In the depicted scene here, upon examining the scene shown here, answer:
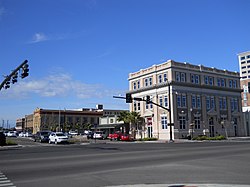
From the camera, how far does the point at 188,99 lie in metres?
58.8

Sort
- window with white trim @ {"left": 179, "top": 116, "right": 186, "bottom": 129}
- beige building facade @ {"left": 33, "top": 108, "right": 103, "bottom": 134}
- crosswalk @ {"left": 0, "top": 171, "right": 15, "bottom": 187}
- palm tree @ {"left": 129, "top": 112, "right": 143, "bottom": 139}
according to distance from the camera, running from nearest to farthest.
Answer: crosswalk @ {"left": 0, "top": 171, "right": 15, "bottom": 187}
window with white trim @ {"left": 179, "top": 116, "right": 186, "bottom": 129}
palm tree @ {"left": 129, "top": 112, "right": 143, "bottom": 139}
beige building facade @ {"left": 33, "top": 108, "right": 103, "bottom": 134}

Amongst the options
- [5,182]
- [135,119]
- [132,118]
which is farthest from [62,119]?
[5,182]

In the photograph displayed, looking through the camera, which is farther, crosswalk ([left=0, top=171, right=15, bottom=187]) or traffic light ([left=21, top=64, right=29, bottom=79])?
traffic light ([left=21, top=64, right=29, bottom=79])

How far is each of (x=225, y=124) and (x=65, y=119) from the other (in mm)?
86866

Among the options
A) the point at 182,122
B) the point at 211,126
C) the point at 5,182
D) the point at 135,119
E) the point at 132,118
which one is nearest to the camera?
the point at 5,182

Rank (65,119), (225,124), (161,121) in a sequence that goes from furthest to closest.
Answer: (65,119) < (225,124) < (161,121)

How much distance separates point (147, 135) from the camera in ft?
200

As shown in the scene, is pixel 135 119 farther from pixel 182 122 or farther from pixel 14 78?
pixel 14 78

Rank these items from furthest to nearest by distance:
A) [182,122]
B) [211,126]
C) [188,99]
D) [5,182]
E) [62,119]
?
[62,119] < [211,126] < [188,99] < [182,122] < [5,182]

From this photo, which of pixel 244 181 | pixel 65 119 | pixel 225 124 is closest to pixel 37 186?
pixel 244 181

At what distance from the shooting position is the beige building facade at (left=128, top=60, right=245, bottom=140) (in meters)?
57.1

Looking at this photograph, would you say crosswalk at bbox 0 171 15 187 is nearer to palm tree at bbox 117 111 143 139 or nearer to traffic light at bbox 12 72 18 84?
traffic light at bbox 12 72 18 84

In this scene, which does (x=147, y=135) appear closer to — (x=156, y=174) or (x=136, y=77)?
(x=136, y=77)

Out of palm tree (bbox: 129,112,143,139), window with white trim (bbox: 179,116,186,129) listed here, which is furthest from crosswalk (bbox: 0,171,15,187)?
palm tree (bbox: 129,112,143,139)
